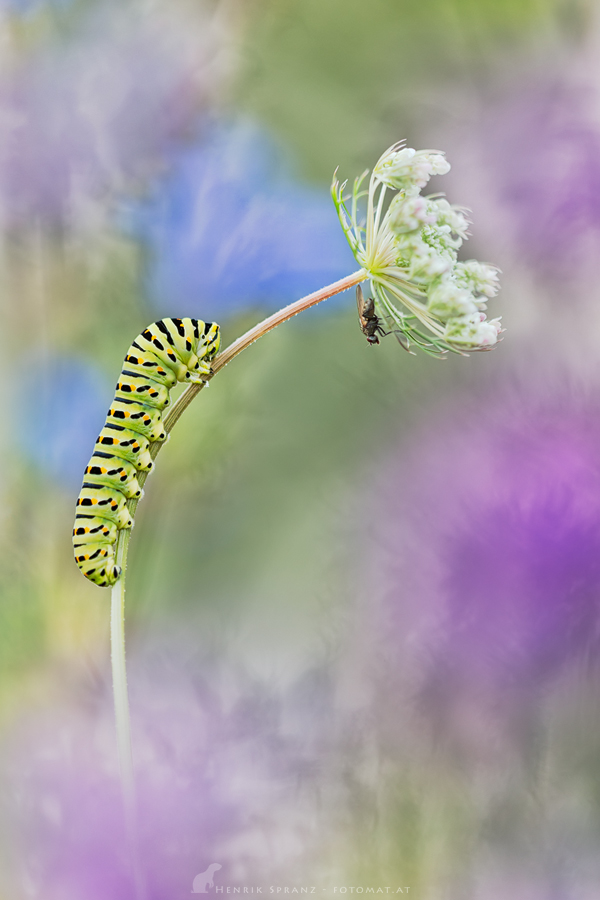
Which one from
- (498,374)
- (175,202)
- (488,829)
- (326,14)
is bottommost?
(488,829)

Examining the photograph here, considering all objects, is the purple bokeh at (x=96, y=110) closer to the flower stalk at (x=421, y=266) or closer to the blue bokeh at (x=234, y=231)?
the blue bokeh at (x=234, y=231)

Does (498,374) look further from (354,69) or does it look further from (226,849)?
(226,849)

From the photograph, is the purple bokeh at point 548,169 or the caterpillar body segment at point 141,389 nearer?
the caterpillar body segment at point 141,389

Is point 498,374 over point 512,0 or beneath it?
beneath

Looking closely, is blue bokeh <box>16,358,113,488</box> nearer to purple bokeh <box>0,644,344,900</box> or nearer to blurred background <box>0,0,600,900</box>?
blurred background <box>0,0,600,900</box>

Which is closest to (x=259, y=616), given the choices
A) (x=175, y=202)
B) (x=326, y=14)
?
(x=175, y=202)

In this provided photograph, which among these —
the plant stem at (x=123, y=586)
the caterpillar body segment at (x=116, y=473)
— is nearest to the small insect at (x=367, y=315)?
the plant stem at (x=123, y=586)

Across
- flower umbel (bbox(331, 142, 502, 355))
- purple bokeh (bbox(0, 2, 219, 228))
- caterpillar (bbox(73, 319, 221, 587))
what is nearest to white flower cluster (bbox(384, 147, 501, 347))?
flower umbel (bbox(331, 142, 502, 355))

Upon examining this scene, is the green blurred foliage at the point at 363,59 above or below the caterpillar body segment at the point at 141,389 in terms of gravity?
above
